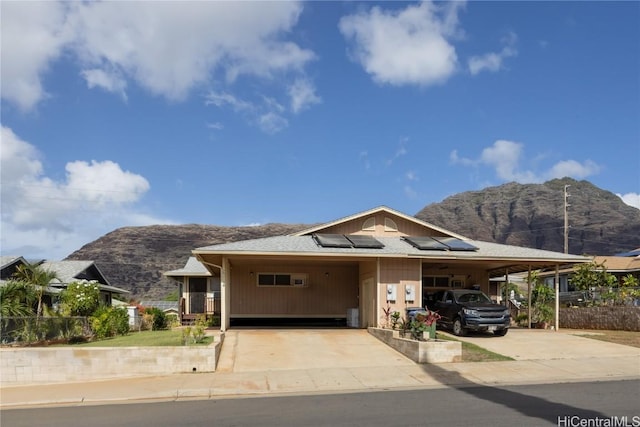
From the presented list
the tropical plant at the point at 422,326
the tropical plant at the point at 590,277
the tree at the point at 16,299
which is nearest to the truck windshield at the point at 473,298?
the tropical plant at the point at 422,326

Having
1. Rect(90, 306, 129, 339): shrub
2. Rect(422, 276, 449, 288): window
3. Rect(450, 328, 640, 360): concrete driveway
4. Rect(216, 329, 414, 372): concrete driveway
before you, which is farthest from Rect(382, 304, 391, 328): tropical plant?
Rect(90, 306, 129, 339): shrub

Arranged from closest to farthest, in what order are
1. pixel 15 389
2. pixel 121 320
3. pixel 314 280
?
pixel 15 389
pixel 121 320
pixel 314 280

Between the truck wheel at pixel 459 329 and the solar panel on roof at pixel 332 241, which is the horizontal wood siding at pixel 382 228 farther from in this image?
the truck wheel at pixel 459 329

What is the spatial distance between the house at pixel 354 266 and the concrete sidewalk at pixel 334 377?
458cm

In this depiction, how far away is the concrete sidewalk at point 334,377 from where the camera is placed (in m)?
11.7

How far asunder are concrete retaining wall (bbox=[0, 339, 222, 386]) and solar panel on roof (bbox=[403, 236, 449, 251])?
34.7 feet

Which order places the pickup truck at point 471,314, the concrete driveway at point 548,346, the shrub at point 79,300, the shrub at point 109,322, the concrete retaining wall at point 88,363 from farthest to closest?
the shrub at point 79,300 < the pickup truck at point 471,314 < the shrub at point 109,322 < the concrete driveway at point 548,346 < the concrete retaining wall at point 88,363

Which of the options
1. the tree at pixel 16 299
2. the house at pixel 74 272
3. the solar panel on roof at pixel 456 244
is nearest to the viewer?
the tree at pixel 16 299

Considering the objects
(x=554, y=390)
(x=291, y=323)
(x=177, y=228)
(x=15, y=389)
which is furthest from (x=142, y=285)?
(x=554, y=390)

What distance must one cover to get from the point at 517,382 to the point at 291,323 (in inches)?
572

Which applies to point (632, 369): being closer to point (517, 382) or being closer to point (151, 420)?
point (517, 382)

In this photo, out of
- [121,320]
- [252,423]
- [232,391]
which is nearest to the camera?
[252,423]

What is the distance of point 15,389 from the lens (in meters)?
12.8

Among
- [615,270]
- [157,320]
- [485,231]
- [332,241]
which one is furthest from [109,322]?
[485,231]
